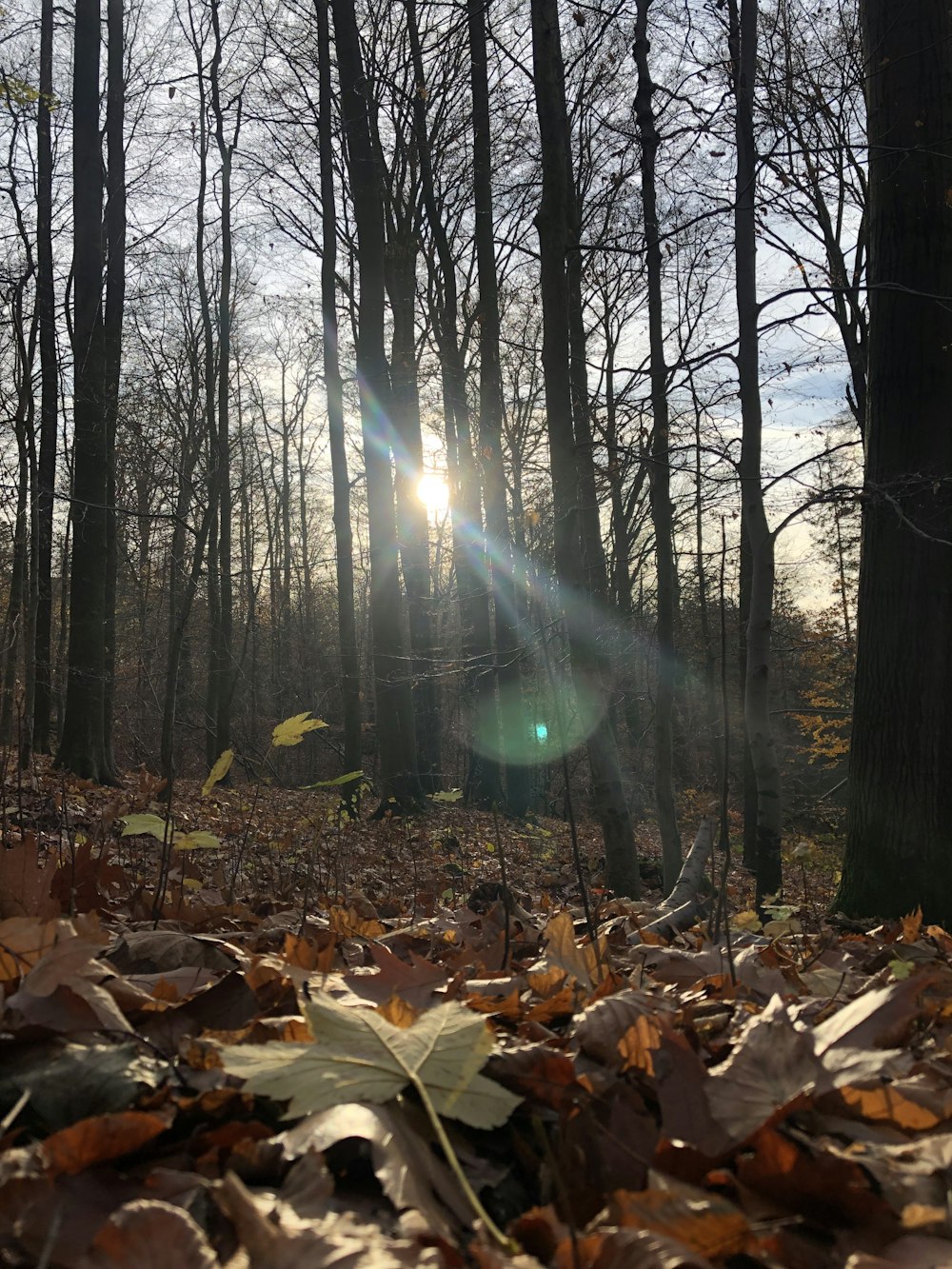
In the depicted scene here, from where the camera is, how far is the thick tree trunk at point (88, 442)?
1112cm

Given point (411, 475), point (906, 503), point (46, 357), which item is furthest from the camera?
point (46, 357)

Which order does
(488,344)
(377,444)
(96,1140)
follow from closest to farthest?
(96,1140)
(377,444)
(488,344)

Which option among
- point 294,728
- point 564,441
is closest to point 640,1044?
point 294,728

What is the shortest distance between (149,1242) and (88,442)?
12168 mm

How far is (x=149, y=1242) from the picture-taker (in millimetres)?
777

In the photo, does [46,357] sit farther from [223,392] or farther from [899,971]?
[899,971]

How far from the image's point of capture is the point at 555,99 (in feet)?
21.2

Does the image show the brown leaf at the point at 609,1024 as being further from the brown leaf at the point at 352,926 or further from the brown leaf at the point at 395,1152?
the brown leaf at the point at 352,926

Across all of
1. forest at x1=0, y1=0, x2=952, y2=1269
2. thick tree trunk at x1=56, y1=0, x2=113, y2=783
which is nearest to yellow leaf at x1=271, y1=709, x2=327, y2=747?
forest at x1=0, y1=0, x2=952, y2=1269

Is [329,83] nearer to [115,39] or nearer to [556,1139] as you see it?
[115,39]

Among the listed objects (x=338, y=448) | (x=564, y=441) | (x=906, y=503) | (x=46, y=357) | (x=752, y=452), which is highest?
(x=46, y=357)

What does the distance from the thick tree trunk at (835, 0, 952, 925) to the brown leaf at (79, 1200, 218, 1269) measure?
15.9 ft

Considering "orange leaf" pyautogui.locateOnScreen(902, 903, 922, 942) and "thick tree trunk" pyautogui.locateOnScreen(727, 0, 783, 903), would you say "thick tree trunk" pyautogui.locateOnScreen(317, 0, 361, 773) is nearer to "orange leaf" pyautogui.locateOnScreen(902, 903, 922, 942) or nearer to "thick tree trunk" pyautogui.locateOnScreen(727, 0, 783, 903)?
"thick tree trunk" pyautogui.locateOnScreen(727, 0, 783, 903)

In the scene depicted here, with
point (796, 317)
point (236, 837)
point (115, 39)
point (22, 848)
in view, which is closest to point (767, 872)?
point (796, 317)
